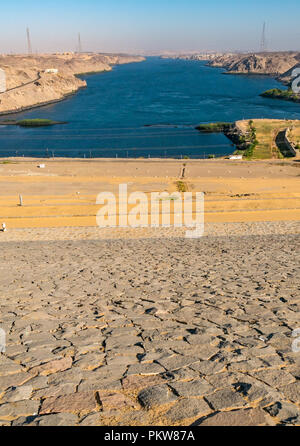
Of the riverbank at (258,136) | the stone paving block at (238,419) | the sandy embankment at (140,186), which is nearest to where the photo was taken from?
the stone paving block at (238,419)

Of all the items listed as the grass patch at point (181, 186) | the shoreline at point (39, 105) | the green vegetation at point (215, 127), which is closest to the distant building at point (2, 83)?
the shoreline at point (39, 105)

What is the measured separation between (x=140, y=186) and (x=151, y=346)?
116 ft

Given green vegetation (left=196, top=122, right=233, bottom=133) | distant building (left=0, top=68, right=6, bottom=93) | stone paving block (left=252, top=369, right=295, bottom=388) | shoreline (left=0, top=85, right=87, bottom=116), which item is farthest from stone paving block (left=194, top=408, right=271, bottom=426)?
distant building (left=0, top=68, right=6, bottom=93)

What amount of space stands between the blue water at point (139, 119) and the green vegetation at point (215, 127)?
1.97 m

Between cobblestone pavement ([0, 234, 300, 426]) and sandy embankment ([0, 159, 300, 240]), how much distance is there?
15.7m

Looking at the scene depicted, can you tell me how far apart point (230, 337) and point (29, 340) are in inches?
129

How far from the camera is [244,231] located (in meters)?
24.6

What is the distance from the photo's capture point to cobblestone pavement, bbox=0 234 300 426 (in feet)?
15.3

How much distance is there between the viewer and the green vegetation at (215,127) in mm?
91125

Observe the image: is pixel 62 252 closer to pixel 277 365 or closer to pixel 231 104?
pixel 277 365

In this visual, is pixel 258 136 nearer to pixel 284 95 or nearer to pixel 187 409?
pixel 284 95

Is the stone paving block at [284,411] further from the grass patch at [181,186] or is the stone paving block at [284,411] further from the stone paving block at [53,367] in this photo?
the grass patch at [181,186]

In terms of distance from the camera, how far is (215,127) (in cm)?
9231

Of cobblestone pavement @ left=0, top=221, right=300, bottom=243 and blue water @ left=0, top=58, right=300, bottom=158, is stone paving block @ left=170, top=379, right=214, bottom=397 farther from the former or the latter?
blue water @ left=0, top=58, right=300, bottom=158
